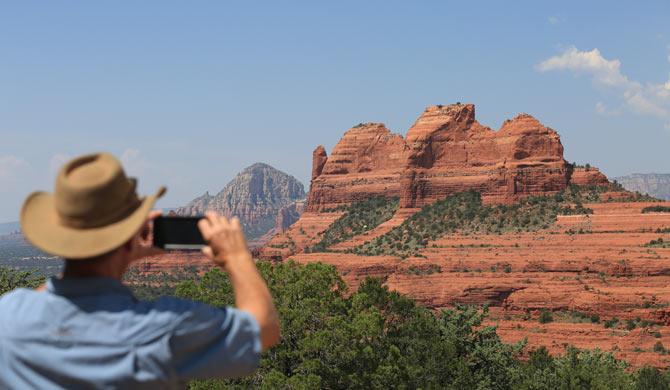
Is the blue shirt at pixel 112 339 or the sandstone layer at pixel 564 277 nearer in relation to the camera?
the blue shirt at pixel 112 339

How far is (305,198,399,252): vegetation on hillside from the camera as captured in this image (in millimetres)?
115062

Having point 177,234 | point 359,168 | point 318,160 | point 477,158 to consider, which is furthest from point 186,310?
point 318,160

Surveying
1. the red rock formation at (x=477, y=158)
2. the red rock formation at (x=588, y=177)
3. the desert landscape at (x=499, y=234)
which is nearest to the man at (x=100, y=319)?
the desert landscape at (x=499, y=234)

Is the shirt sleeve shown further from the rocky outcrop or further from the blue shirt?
the rocky outcrop

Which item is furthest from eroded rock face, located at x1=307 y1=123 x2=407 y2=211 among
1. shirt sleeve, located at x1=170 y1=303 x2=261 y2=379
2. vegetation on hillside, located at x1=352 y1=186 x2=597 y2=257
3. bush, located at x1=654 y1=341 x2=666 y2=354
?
shirt sleeve, located at x1=170 y1=303 x2=261 y2=379

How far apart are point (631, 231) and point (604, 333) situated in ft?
54.3

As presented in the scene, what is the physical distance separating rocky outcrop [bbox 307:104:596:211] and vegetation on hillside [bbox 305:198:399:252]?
6.73 ft

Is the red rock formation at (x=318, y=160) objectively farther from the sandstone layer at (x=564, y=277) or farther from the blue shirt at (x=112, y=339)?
the blue shirt at (x=112, y=339)

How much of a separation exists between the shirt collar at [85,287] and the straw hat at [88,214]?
12 cm

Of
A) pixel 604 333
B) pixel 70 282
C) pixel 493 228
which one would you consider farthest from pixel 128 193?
pixel 493 228

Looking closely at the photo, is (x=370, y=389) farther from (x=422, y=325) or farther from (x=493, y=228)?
(x=493, y=228)

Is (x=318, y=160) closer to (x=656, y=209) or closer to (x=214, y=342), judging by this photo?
(x=656, y=209)

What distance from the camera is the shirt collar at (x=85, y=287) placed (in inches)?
132

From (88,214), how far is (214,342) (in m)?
0.73
